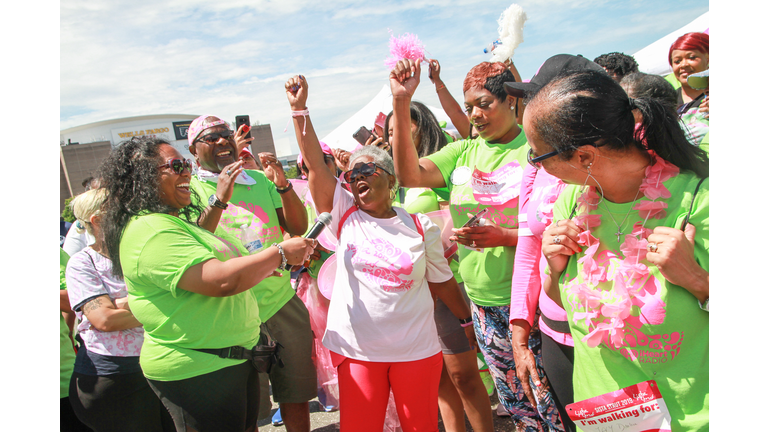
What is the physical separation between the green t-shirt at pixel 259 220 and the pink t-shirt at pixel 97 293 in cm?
69

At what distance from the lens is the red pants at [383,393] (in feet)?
7.44

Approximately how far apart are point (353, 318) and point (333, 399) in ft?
5.59

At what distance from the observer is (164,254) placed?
1.89m

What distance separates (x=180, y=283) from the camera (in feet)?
6.18

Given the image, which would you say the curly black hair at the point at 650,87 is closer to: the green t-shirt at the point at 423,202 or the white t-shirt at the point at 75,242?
the green t-shirt at the point at 423,202

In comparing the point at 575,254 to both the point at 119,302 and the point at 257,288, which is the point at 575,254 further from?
the point at 119,302

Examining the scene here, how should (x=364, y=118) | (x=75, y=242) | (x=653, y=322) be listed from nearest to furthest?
1. (x=653, y=322)
2. (x=75, y=242)
3. (x=364, y=118)

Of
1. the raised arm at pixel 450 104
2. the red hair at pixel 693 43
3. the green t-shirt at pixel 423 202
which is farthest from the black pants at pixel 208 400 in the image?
the red hair at pixel 693 43

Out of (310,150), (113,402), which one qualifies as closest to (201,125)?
(310,150)

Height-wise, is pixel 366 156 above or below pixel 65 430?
above

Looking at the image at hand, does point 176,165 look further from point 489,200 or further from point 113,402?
point 489,200

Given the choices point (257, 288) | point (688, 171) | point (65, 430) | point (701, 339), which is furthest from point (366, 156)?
point (65, 430)

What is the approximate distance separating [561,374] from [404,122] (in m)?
1.51

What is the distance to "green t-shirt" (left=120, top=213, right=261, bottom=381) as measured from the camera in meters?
1.90
